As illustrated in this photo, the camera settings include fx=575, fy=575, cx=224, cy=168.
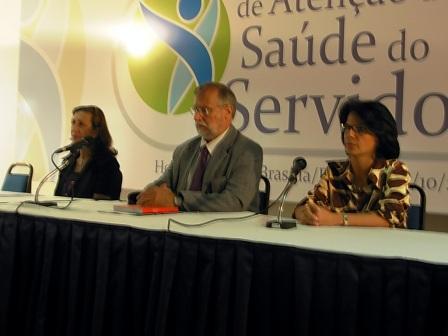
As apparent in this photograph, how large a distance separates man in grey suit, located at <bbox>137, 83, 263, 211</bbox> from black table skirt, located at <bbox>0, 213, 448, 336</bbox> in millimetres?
501

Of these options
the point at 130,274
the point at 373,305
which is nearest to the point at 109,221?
the point at 130,274

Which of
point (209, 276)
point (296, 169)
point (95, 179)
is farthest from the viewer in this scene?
point (95, 179)

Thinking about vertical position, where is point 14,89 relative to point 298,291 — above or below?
above

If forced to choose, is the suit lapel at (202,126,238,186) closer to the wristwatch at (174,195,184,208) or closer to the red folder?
the wristwatch at (174,195,184,208)

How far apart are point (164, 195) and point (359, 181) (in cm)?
75

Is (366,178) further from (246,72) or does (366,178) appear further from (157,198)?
(246,72)

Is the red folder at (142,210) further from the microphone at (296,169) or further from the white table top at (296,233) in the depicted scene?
the microphone at (296,169)

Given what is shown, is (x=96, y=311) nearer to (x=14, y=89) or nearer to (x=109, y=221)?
(x=109, y=221)

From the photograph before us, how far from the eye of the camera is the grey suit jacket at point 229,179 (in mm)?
2207

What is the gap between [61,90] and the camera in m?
4.13

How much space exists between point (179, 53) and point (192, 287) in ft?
7.51

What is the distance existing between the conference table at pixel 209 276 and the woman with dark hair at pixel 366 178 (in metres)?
0.12

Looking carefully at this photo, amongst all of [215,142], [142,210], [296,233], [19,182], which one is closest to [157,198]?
[142,210]

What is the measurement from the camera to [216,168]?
7.83 feet
